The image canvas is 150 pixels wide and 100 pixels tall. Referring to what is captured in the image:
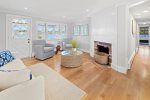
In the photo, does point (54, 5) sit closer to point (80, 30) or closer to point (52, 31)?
point (52, 31)

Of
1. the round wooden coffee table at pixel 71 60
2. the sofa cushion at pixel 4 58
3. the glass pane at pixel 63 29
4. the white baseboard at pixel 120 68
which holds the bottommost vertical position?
the white baseboard at pixel 120 68

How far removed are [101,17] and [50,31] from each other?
→ 12.2ft

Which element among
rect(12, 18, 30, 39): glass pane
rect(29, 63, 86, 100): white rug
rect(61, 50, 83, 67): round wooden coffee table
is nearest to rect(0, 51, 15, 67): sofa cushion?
rect(29, 63, 86, 100): white rug

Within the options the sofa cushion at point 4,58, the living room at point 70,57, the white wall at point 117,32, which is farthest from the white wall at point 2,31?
the white wall at point 117,32

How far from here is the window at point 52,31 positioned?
6.46 metres

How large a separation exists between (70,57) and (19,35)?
3.15 m

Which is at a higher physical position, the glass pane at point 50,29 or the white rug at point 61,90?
the glass pane at point 50,29

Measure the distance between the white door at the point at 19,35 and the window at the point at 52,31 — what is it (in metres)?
0.98

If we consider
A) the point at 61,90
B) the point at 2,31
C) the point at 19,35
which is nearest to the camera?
the point at 61,90

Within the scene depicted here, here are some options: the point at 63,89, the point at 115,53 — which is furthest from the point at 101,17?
the point at 63,89

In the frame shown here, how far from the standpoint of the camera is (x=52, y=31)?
6992 mm

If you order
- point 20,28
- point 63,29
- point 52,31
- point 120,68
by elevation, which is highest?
point 63,29

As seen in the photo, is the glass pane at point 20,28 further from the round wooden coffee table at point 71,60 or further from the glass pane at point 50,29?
the round wooden coffee table at point 71,60

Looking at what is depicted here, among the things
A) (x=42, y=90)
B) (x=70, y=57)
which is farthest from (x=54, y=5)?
(x=42, y=90)
